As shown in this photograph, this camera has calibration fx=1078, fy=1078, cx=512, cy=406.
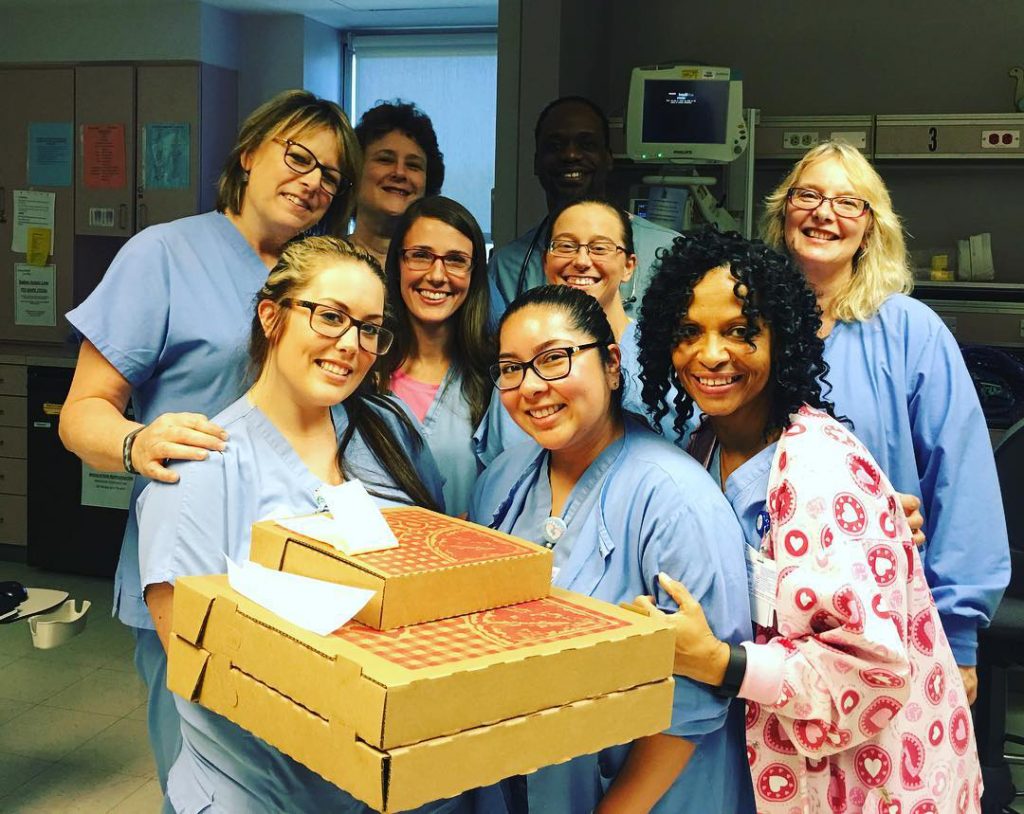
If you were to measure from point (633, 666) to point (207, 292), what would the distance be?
1136mm

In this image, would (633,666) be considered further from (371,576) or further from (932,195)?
(932,195)

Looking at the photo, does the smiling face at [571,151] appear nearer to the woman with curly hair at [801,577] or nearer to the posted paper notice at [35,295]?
the woman with curly hair at [801,577]

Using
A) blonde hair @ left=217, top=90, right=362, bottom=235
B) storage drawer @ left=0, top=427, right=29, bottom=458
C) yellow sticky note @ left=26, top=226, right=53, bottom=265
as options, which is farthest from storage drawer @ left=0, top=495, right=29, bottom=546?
blonde hair @ left=217, top=90, right=362, bottom=235

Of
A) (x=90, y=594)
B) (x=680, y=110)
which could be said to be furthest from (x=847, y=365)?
(x=90, y=594)

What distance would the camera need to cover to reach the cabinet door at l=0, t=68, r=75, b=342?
16.7 feet

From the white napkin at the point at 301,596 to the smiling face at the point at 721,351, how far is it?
1.96 ft

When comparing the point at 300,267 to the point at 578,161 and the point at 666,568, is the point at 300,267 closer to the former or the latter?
the point at 666,568

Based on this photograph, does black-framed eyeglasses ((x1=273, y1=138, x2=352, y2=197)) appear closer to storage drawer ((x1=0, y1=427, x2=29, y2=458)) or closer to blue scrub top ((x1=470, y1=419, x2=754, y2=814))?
blue scrub top ((x1=470, y1=419, x2=754, y2=814))

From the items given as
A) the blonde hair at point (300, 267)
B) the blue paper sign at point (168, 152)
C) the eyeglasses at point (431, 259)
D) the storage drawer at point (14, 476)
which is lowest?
the storage drawer at point (14, 476)

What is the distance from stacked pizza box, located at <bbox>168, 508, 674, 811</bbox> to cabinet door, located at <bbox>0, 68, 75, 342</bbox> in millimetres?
4302

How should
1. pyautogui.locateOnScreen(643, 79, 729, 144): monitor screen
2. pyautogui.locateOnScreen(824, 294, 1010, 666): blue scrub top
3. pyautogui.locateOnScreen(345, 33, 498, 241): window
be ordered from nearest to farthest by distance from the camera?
pyautogui.locateOnScreen(824, 294, 1010, 666): blue scrub top < pyautogui.locateOnScreen(643, 79, 729, 144): monitor screen < pyautogui.locateOnScreen(345, 33, 498, 241): window

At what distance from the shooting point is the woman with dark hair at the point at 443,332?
203 centimetres

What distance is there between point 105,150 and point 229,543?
4.15 m

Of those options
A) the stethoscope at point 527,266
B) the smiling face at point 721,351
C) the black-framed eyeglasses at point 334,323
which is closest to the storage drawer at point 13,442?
the stethoscope at point 527,266
